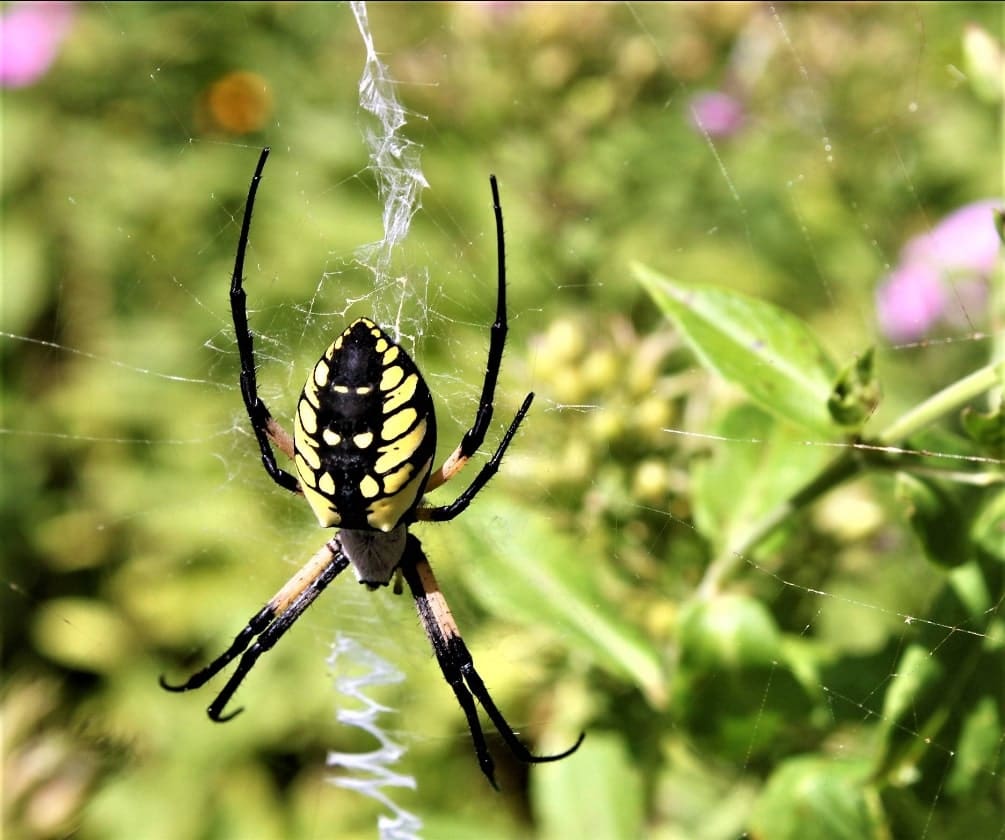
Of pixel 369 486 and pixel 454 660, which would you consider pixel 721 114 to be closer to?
pixel 454 660

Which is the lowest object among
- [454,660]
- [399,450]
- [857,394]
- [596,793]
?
[596,793]

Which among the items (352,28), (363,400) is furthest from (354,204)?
(363,400)

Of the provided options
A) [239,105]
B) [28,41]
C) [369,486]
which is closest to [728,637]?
[369,486]

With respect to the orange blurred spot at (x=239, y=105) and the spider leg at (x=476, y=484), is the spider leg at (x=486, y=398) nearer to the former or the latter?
the spider leg at (x=476, y=484)

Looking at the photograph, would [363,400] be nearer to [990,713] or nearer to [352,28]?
[990,713]

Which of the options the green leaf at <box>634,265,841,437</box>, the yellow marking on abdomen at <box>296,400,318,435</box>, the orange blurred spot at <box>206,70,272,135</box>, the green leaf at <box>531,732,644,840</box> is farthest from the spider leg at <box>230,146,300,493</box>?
the orange blurred spot at <box>206,70,272,135</box>

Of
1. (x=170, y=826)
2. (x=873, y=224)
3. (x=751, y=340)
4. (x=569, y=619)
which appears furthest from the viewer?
(x=873, y=224)

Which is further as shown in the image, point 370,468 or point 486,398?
point 486,398
